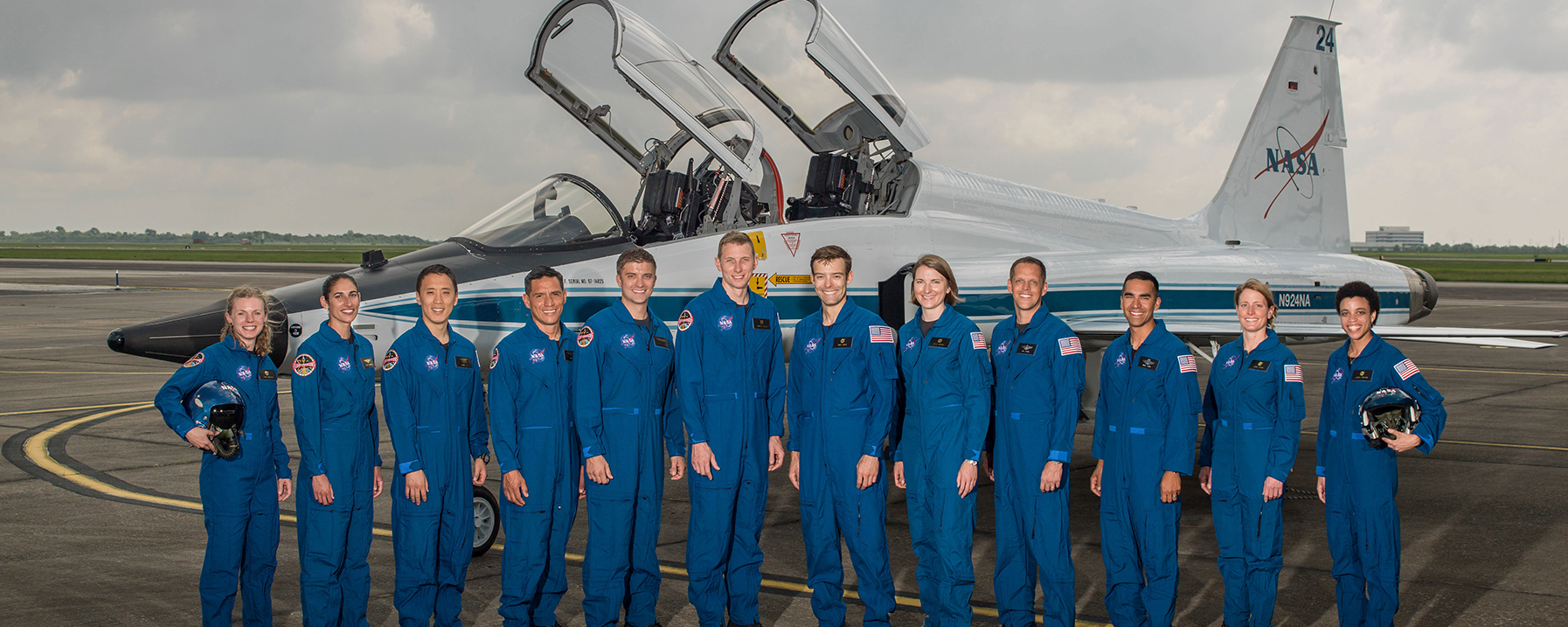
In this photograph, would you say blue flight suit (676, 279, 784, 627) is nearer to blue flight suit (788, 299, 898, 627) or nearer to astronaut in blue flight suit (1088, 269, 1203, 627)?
blue flight suit (788, 299, 898, 627)

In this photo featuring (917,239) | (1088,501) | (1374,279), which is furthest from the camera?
(1374,279)

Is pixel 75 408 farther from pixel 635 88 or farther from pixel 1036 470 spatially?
pixel 1036 470

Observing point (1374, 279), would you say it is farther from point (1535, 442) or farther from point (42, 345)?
point (42, 345)

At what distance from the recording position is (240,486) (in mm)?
4379

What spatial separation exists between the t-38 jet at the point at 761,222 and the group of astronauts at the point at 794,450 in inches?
97.1

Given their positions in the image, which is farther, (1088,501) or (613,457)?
(1088,501)

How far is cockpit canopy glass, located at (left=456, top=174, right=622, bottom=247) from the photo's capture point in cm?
761

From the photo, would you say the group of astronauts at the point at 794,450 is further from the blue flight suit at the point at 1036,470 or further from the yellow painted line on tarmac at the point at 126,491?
the yellow painted line on tarmac at the point at 126,491

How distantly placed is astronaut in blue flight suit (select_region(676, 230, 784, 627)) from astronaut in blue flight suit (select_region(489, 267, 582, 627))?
56 cm

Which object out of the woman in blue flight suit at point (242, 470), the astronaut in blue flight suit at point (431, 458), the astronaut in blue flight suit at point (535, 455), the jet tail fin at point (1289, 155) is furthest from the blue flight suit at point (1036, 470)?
the jet tail fin at point (1289, 155)

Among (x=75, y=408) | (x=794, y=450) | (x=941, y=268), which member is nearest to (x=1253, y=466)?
(x=941, y=268)

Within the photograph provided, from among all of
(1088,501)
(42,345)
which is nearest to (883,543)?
(1088,501)

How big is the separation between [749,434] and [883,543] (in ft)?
2.58

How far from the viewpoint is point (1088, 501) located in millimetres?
7297
